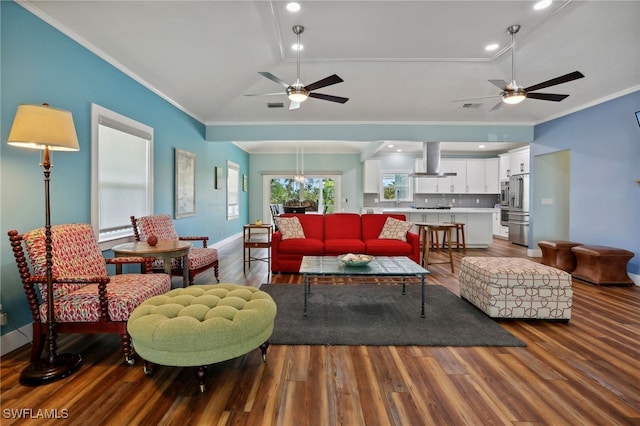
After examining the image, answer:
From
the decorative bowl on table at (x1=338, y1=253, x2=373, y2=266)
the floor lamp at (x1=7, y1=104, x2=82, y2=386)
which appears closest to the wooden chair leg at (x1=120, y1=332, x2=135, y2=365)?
the floor lamp at (x1=7, y1=104, x2=82, y2=386)

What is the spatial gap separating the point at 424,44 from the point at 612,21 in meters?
2.02

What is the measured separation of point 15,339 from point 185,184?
333cm

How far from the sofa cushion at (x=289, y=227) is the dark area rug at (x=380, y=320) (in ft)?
3.59

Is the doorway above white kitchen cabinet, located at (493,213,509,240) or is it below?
above

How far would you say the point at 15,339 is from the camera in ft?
7.82

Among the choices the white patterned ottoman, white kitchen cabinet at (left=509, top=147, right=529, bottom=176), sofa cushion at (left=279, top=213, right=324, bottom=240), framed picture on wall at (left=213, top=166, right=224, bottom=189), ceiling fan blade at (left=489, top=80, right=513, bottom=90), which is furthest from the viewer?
white kitchen cabinet at (left=509, top=147, right=529, bottom=176)

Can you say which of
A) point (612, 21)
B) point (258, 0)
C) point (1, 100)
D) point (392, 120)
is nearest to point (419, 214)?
point (392, 120)

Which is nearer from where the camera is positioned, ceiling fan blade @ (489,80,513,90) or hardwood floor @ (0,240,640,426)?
hardwood floor @ (0,240,640,426)

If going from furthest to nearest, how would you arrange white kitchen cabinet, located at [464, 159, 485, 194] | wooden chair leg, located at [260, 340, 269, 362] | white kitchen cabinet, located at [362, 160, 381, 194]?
white kitchen cabinet, located at [362, 160, 381, 194], white kitchen cabinet, located at [464, 159, 485, 194], wooden chair leg, located at [260, 340, 269, 362]

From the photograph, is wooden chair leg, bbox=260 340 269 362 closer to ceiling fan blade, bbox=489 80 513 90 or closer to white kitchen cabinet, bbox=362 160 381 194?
ceiling fan blade, bbox=489 80 513 90

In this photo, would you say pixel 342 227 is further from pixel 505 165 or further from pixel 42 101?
pixel 505 165

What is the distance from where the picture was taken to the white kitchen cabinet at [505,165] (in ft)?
28.0

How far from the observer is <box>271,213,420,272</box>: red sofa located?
464cm

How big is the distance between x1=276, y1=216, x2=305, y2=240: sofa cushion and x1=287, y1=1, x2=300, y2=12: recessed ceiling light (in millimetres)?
2861
